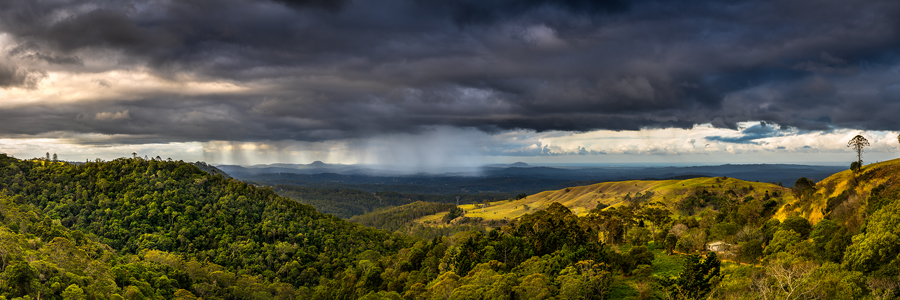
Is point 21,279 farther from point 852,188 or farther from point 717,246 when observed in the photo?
point 852,188

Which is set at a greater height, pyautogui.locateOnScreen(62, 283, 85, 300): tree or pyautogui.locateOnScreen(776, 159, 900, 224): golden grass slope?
pyautogui.locateOnScreen(776, 159, 900, 224): golden grass slope

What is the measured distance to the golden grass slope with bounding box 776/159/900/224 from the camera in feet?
157

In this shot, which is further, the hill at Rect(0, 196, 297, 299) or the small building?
the hill at Rect(0, 196, 297, 299)

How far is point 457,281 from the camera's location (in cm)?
5862

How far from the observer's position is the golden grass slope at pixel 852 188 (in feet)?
157

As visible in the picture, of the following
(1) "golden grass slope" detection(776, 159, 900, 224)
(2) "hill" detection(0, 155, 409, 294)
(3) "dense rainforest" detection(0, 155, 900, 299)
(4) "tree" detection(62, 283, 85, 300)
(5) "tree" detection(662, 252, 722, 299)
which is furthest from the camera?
(2) "hill" detection(0, 155, 409, 294)

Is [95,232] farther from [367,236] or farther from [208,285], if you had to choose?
[367,236]

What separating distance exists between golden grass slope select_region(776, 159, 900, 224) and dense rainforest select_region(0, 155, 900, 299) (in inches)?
18.4

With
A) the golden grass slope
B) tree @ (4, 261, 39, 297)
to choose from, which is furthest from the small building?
tree @ (4, 261, 39, 297)

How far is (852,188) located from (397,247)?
137 m

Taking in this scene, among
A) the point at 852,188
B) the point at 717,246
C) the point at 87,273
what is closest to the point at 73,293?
the point at 87,273

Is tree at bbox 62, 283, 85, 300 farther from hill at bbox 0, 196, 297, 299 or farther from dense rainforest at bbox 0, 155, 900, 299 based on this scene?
dense rainforest at bbox 0, 155, 900, 299

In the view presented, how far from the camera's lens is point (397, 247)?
162 meters

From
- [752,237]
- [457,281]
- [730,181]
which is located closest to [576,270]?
[457,281]
